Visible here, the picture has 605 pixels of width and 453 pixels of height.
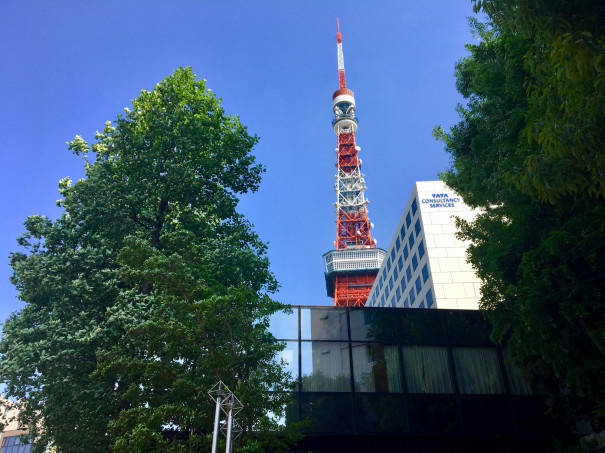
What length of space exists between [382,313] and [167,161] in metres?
10.6

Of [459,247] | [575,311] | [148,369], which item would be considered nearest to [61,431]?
[148,369]

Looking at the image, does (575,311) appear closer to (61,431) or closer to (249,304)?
(249,304)

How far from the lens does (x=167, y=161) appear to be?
17547 mm

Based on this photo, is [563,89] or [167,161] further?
[167,161]

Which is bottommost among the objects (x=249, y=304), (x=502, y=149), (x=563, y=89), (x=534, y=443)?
(x=534, y=443)

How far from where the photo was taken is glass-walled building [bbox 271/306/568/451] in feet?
48.0

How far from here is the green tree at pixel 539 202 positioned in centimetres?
785

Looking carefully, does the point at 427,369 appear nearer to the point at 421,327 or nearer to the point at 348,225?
the point at 421,327

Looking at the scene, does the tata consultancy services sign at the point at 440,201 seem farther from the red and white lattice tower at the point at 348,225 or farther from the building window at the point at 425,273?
the red and white lattice tower at the point at 348,225

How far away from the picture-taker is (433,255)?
38.4 m

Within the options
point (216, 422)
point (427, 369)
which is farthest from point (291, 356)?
point (216, 422)

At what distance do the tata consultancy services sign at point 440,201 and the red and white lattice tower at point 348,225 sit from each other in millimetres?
39131

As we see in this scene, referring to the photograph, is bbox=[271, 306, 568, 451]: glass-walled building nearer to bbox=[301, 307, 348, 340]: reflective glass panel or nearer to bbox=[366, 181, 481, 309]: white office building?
bbox=[301, 307, 348, 340]: reflective glass panel

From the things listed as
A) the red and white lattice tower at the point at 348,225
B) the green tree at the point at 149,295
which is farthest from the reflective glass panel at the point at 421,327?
the red and white lattice tower at the point at 348,225
